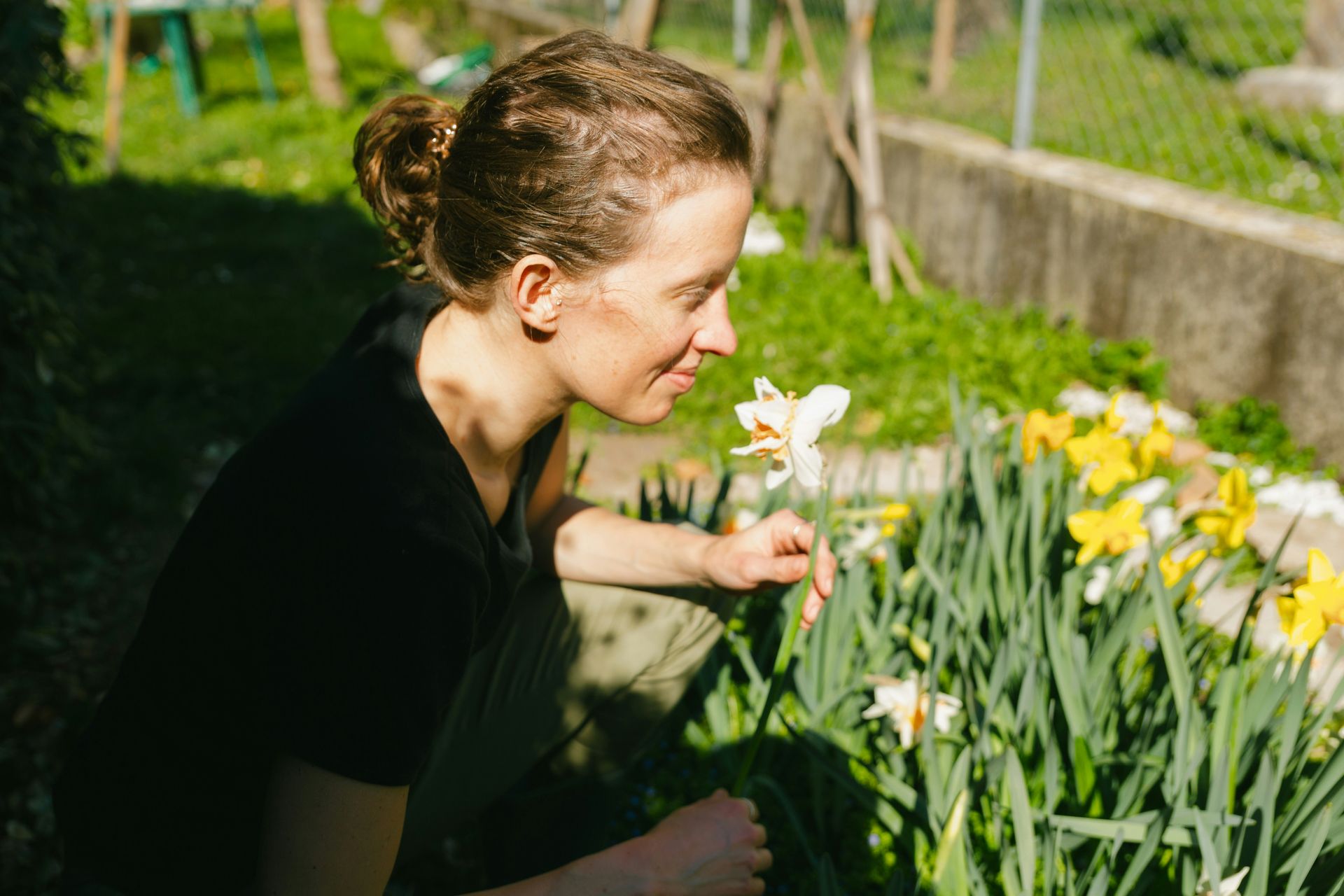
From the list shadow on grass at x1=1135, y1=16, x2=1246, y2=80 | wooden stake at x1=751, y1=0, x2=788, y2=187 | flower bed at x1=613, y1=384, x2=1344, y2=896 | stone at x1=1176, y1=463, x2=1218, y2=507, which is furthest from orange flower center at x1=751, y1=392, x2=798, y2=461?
shadow on grass at x1=1135, y1=16, x2=1246, y2=80

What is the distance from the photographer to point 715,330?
1.36 meters

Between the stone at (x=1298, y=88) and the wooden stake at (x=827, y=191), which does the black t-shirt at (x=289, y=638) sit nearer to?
the wooden stake at (x=827, y=191)

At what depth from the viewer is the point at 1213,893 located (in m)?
1.22

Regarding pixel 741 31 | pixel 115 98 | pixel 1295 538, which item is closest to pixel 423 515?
pixel 1295 538

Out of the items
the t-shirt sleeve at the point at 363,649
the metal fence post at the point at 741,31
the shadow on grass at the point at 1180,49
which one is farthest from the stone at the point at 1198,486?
the metal fence post at the point at 741,31

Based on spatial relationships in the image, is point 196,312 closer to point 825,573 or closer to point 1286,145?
point 825,573

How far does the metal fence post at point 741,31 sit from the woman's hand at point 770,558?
5.98 m

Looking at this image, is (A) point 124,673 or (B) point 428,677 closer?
(B) point 428,677

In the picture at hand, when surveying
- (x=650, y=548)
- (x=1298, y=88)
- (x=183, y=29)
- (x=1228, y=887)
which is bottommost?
(x=1228, y=887)

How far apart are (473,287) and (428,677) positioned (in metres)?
0.53

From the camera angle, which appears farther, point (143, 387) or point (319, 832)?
point (143, 387)

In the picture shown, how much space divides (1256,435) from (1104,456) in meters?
2.12

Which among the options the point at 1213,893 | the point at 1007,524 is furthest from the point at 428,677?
the point at 1007,524

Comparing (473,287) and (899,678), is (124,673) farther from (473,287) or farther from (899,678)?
(899,678)
